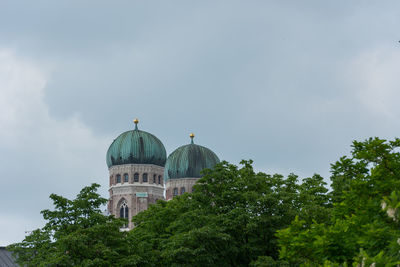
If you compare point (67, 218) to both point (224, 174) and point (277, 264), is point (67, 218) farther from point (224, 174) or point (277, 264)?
point (277, 264)

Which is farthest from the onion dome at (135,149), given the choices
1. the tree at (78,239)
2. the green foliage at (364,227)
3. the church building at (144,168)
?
the green foliage at (364,227)

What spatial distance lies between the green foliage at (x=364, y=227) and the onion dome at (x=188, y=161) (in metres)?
91.2

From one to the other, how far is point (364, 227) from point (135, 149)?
94260 mm

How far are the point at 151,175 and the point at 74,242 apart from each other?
7901 centimetres

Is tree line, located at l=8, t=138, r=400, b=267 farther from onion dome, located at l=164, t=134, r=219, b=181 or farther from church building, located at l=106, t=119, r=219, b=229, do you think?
onion dome, located at l=164, t=134, r=219, b=181

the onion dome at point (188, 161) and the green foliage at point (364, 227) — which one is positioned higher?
the onion dome at point (188, 161)

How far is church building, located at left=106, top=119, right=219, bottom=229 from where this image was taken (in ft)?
364

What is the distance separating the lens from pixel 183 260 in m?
36.0

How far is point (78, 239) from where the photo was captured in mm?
33531

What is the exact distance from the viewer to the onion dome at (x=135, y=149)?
111 m

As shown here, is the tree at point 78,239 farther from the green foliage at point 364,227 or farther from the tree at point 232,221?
the green foliage at point 364,227

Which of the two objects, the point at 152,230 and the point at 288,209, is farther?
the point at 152,230

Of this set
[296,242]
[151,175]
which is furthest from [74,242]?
[151,175]

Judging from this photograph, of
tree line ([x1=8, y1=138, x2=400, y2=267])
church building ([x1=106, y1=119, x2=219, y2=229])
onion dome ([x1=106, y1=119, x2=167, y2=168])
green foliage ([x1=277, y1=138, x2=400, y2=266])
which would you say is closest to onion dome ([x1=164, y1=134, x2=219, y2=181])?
church building ([x1=106, y1=119, x2=219, y2=229])
